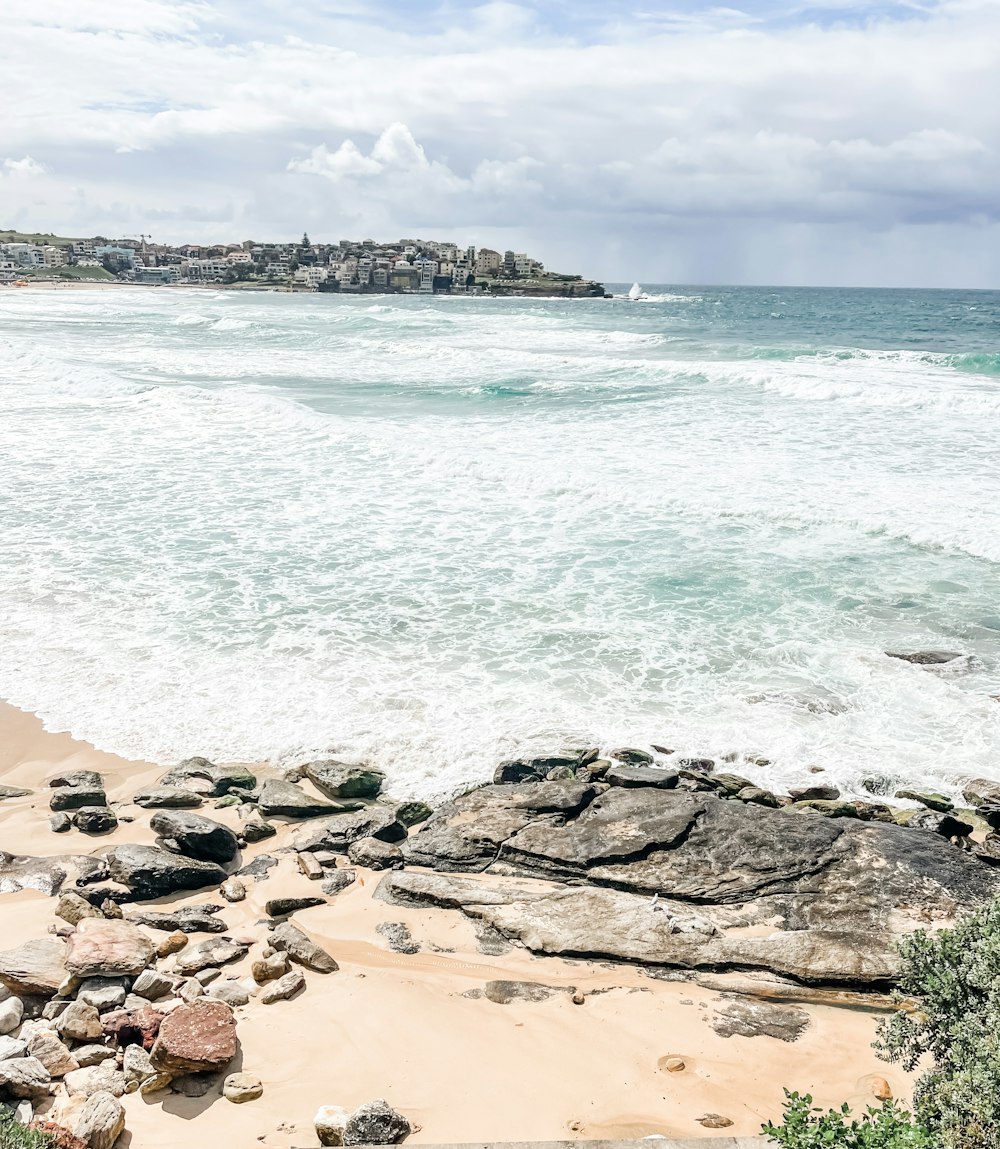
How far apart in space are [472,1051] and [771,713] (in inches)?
214

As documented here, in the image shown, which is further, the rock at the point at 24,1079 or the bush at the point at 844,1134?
the rock at the point at 24,1079

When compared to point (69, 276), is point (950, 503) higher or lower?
lower

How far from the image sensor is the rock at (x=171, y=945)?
5930 mm

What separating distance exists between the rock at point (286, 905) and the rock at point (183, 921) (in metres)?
0.33

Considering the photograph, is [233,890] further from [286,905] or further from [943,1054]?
[943,1054]

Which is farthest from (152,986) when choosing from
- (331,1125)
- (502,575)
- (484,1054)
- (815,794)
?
(502,575)

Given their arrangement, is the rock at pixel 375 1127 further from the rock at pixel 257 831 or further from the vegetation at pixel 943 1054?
the rock at pixel 257 831

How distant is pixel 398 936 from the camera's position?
6238mm

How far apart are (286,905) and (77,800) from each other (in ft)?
8.88

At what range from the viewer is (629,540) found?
48.5 feet

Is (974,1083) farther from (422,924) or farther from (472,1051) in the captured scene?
(422,924)

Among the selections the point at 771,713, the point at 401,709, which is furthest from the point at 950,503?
the point at 401,709

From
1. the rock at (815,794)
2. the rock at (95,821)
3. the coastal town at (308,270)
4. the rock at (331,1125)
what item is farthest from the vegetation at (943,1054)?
the coastal town at (308,270)

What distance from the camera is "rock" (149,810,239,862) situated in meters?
7.23
